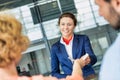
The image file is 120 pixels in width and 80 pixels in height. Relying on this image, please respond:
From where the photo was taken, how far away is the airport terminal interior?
2797 millimetres

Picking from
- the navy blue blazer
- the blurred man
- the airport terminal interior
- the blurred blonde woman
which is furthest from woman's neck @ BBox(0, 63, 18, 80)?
the airport terminal interior

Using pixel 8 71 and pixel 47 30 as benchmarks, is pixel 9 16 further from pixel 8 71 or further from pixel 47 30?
pixel 47 30

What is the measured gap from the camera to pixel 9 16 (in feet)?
2.43

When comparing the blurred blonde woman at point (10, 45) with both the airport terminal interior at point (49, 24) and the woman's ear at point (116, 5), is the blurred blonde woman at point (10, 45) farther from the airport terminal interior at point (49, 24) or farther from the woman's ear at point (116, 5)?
the airport terminal interior at point (49, 24)

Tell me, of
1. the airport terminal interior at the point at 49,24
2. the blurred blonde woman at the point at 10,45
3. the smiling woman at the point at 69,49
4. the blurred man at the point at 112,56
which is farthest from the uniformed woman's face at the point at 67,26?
the airport terminal interior at the point at 49,24

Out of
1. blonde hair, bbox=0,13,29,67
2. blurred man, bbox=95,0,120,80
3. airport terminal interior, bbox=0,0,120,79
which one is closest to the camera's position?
blurred man, bbox=95,0,120,80

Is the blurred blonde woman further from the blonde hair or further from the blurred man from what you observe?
the blurred man

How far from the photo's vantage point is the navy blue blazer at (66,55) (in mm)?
1380

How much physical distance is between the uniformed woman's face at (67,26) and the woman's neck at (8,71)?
2.27 feet

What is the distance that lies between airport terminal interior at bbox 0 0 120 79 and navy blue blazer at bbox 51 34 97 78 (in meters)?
1.29

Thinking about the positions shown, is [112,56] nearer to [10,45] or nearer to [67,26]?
[10,45]

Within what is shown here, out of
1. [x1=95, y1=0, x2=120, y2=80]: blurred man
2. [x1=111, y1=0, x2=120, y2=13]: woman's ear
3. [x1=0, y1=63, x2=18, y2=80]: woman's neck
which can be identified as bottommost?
[x1=0, y1=63, x2=18, y2=80]: woman's neck

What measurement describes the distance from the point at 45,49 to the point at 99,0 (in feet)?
7.98

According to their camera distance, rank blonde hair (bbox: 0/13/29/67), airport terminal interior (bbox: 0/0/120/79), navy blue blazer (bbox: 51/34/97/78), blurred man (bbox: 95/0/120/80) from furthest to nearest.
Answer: airport terminal interior (bbox: 0/0/120/79) → navy blue blazer (bbox: 51/34/97/78) → blonde hair (bbox: 0/13/29/67) → blurred man (bbox: 95/0/120/80)
